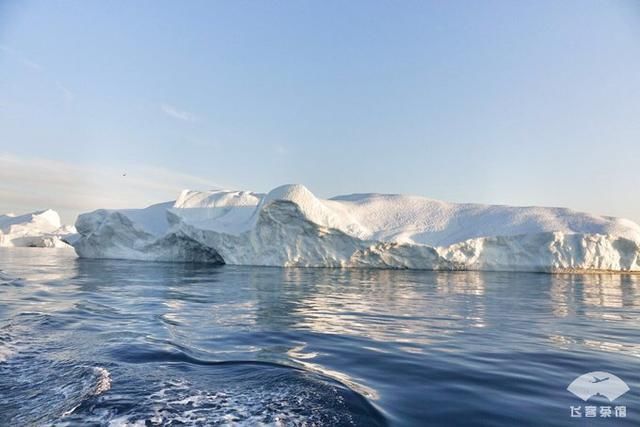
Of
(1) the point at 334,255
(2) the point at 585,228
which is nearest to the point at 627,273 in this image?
(2) the point at 585,228

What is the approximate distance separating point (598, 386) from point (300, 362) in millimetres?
2929

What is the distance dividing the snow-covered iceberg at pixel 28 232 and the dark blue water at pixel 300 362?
76.6 m

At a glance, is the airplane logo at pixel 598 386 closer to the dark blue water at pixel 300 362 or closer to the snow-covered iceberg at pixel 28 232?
the dark blue water at pixel 300 362

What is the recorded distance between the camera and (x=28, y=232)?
272 feet

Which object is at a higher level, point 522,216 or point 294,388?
point 522,216

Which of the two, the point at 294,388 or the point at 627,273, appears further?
the point at 627,273

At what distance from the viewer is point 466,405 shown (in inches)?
147

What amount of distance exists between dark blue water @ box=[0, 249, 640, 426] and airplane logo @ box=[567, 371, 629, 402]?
0.09 m

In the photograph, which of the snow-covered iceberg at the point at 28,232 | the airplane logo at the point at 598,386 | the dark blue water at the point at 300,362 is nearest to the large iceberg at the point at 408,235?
the dark blue water at the point at 300,362

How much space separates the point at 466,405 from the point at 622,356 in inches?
125

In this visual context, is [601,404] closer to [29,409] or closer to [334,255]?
[29,409]

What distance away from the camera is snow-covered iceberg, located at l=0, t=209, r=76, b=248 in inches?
3125

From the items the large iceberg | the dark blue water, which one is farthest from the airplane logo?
the large iceberg

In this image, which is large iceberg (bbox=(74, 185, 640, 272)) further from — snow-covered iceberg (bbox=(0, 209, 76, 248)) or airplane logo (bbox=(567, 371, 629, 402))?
snow-covered iceberg (bbox=(0, 209, 76, 248))
